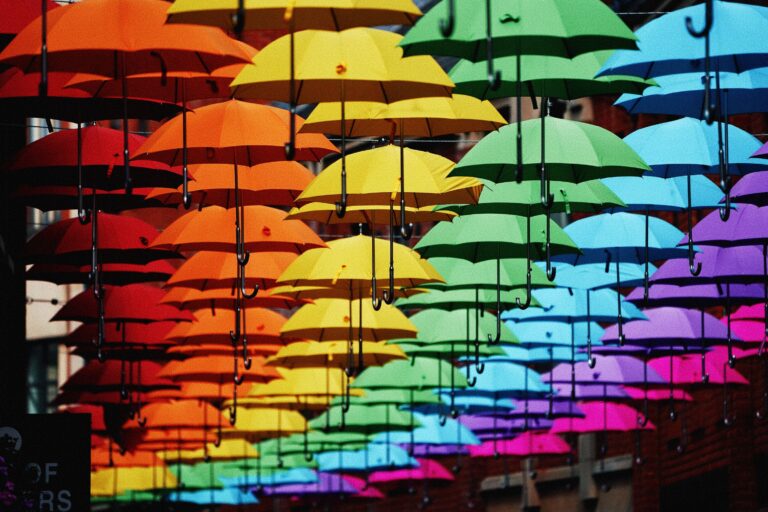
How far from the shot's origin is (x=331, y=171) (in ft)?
49.5

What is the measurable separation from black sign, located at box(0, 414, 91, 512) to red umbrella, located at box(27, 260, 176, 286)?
478 centimetres

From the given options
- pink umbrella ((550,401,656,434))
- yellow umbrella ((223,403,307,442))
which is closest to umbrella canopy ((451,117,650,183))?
pink umbrella ((550,401,656,434))

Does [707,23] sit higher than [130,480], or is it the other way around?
[707,23]

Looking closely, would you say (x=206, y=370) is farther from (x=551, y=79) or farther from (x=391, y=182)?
(x=551, y=79)

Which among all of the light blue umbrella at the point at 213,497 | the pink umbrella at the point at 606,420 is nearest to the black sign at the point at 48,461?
the pink umbrella at the point at 606,420

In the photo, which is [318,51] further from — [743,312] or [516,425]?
[516,425]

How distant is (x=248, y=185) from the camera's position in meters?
16.0

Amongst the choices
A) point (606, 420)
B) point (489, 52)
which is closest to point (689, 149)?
point (489, 52)

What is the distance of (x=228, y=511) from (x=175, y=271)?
3320cm

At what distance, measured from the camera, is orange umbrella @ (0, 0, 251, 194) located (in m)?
12.1

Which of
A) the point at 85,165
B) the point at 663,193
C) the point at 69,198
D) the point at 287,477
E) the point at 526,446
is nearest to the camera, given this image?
→ the point at 85,165

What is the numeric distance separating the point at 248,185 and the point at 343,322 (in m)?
4.51

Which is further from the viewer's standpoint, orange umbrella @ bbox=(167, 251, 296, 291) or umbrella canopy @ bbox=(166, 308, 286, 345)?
umbrella canopy @ bbox=(166, 308, 286, 345)

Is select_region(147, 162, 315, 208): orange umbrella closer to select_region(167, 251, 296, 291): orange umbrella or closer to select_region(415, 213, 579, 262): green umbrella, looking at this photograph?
select_region(415, 213, 579, 262): green umbrella
